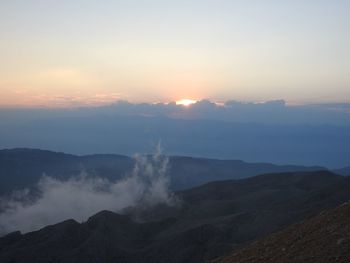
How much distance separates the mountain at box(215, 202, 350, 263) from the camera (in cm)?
2220

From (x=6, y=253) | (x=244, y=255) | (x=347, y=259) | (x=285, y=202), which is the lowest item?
(x=6, y=253)

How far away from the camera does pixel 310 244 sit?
24.3 meters

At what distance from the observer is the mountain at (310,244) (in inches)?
874

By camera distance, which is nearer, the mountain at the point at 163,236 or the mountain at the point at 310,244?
the mountain at the point at 310,244

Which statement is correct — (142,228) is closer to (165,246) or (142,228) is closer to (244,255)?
(165,246)

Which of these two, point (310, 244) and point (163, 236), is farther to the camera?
point (163, 236)

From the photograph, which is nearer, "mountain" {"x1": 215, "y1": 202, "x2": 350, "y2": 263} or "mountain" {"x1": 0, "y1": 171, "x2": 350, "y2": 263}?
"mountain" {"x1": 215, "y1": 202, "x2": 350, "y2": 263}

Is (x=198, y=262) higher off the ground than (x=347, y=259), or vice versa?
(x=347, y=259)

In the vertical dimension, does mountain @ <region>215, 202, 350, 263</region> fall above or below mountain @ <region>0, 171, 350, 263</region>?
above

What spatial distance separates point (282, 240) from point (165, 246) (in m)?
110

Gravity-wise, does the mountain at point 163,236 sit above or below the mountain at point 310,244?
below

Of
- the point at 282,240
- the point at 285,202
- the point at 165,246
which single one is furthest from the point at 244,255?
the point at 285,202

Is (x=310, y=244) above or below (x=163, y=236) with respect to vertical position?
above

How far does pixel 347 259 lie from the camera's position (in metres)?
20.8
